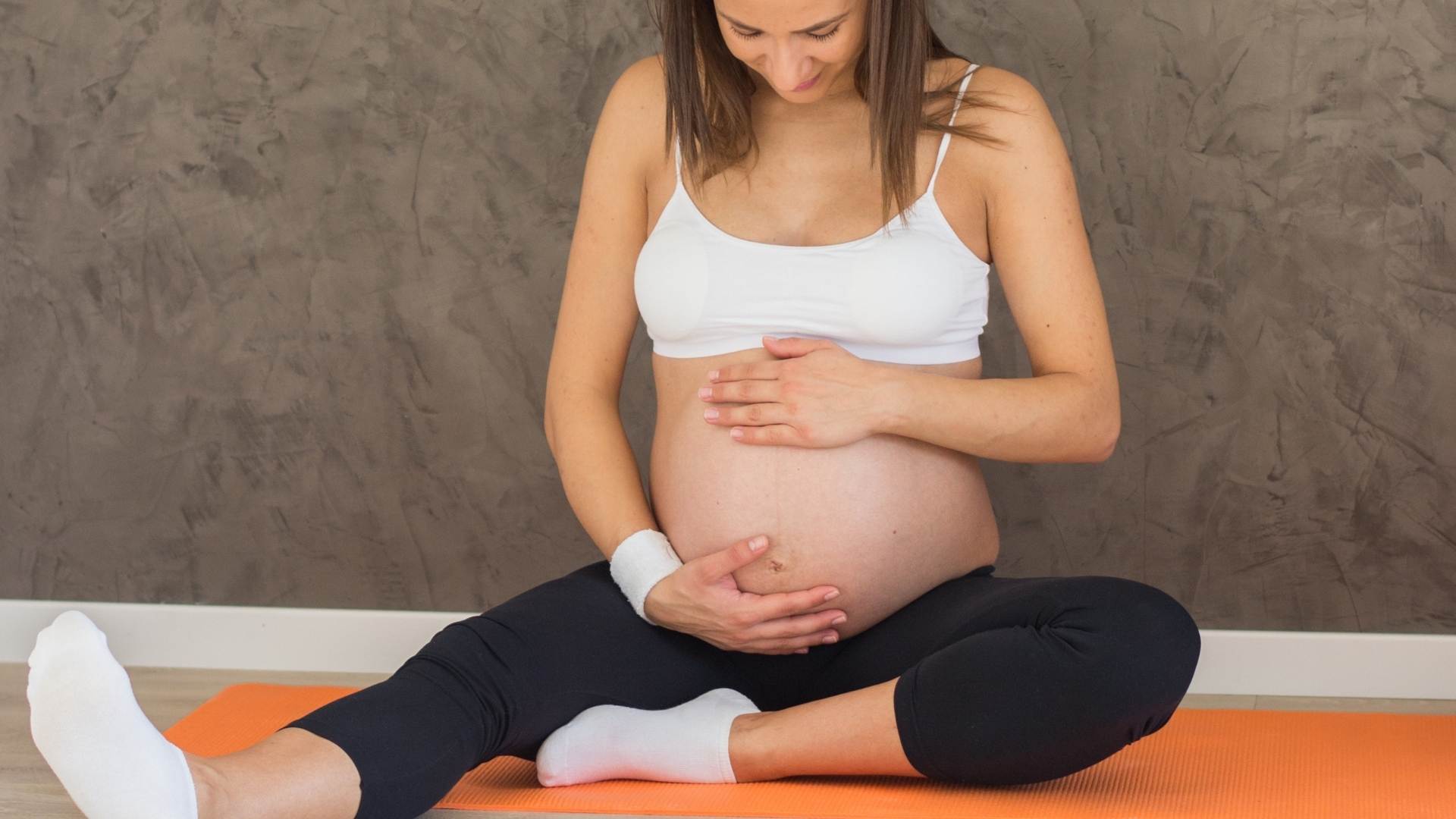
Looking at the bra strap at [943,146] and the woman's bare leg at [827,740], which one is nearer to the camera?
the woman's bare leg at [827,740]

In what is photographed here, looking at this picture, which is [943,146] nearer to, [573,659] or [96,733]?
[573,659]

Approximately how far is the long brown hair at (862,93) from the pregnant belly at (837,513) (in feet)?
0.89

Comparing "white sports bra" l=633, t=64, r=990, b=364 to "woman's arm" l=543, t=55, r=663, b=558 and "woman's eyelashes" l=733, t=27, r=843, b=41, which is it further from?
"woman's eyelashes" l=733, t=27, r=843, b=41

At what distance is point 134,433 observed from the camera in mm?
2576

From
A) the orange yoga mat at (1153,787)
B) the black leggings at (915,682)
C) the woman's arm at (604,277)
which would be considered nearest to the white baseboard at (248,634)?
the orange yoga mat at (1153,787)

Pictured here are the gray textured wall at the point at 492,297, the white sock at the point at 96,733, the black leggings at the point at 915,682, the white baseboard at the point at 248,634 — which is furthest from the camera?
the white baseboard at the point at 248,634

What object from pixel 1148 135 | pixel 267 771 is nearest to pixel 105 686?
pixel 267 771

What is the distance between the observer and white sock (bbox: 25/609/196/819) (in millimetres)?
1180

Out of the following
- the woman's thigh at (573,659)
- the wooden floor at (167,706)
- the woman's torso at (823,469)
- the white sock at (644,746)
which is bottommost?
the wooden floor at (167,706)

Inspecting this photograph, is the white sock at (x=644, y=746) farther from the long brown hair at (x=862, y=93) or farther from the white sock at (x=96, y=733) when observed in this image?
the long brown hair at (x=862, y=93)

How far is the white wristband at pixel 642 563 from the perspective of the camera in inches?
65.5

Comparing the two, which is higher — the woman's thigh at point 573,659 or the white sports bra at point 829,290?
the white sports bra at point 829,290

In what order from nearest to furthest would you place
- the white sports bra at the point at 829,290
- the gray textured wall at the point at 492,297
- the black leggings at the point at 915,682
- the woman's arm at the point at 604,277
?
the black leggings at the point at 915,682 → the white sports bra at the point at 829,290 → the woman's arm at the point at 604,277 → the gray textured wall at the point at 492,297

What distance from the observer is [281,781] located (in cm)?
130
